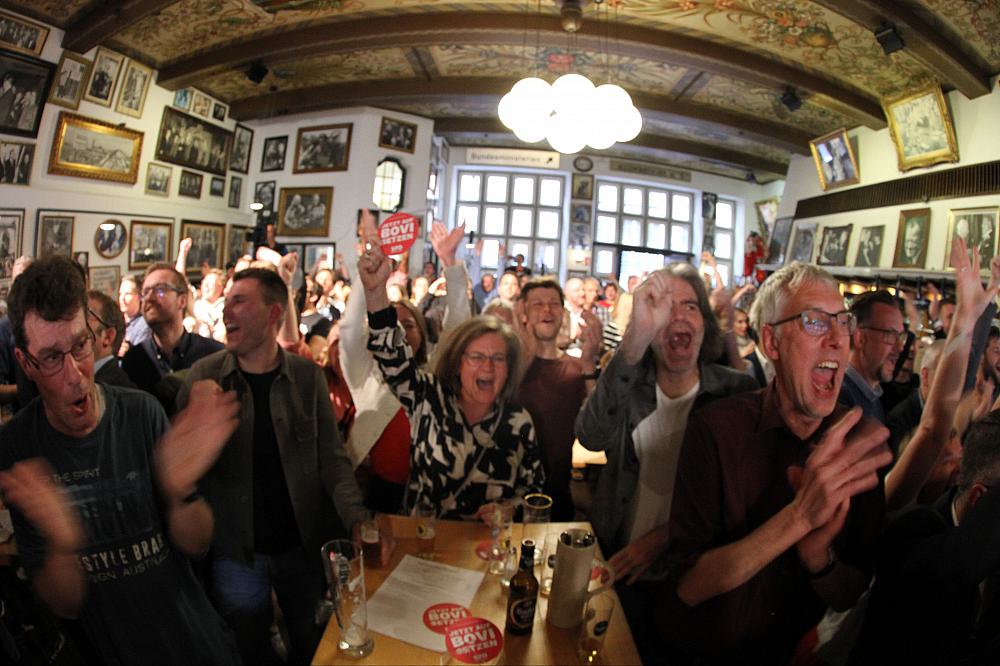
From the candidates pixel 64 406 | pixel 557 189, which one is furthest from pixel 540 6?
pixel 557 189

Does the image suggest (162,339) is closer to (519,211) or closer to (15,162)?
(15,162)

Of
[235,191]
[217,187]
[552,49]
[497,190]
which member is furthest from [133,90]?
[497,190]

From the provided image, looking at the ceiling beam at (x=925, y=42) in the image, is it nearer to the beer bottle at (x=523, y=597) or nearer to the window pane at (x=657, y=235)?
the beer bottle at (x=523, y=597)

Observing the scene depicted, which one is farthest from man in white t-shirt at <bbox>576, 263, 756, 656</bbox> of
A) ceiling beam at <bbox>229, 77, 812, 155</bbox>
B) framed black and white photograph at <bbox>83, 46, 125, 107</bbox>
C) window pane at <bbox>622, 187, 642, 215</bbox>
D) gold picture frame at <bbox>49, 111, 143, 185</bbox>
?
window pane at <bbox>622, 187, 642, 215</bbox>

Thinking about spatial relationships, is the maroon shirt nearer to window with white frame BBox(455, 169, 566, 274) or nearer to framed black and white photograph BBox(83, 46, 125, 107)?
framed black and white photograph BBox(83, 46, 125, 107)

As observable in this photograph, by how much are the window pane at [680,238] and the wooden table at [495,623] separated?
15184mm

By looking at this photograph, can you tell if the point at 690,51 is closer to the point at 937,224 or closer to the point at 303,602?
the point at 937,224

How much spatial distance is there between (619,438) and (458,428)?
0.63 metres

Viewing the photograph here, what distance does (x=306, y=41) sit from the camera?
244 inches

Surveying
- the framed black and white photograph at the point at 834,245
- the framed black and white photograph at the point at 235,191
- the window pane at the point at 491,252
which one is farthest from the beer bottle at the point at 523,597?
the window pane at the point at 491,252

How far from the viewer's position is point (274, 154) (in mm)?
7660

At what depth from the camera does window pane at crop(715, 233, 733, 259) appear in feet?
51.2

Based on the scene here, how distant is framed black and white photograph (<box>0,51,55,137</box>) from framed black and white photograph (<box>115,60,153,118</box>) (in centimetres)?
114

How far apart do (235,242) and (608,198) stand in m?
11.0
